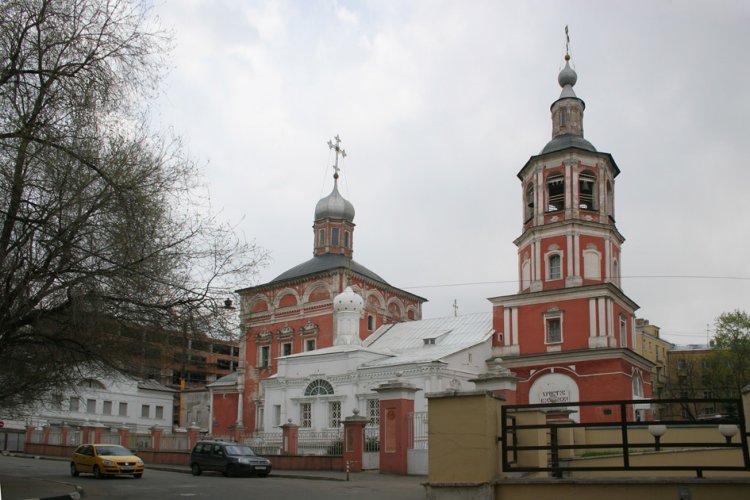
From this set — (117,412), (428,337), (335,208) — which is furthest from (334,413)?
(117,412)

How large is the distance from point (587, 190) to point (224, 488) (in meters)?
23.5

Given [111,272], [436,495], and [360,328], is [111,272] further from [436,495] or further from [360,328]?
[360,328]

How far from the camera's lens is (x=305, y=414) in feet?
115

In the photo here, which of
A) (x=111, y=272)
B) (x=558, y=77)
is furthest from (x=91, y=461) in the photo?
→ (x=558, y=77)

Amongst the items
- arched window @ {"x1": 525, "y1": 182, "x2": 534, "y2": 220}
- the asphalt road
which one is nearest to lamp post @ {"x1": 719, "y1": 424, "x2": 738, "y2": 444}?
the asphalt road

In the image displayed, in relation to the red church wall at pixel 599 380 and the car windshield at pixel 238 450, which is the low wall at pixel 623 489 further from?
the red church wall at pixel 599 380

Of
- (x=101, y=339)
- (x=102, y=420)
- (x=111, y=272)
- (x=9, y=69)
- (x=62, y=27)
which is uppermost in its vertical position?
A: (x=62, y=27)

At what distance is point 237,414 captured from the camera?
47.5 metres

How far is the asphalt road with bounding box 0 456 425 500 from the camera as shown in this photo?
15.5 m

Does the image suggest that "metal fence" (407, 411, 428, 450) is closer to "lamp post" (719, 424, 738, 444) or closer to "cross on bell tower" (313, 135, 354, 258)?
"lamp post" (719, 424, 738, 444)

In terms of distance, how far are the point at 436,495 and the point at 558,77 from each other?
3273 centimetres

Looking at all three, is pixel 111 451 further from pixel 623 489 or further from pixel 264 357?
pixel 264 357

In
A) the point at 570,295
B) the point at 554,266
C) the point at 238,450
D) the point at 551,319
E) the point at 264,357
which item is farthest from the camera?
the point at 264,357

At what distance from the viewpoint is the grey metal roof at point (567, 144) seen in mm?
34844
